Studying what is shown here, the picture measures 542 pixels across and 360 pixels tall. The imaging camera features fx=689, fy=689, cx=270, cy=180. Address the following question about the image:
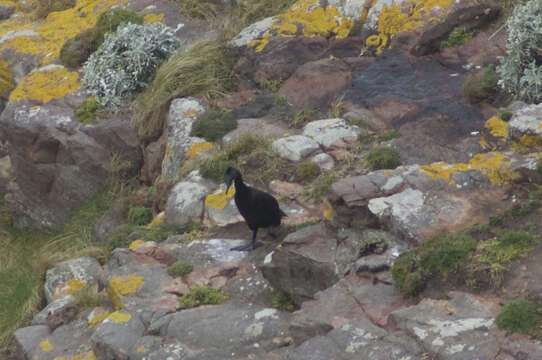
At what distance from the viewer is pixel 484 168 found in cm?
728

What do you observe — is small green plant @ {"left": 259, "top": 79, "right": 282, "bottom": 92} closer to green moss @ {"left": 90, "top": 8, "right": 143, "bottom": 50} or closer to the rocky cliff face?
the rocky cliff face

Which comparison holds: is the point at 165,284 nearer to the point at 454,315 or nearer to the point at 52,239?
the point at 454,315

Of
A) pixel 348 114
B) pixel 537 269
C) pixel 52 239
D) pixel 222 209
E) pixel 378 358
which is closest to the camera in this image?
pixel 378 358

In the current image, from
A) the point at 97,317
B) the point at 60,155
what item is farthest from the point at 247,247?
the point at 60,155

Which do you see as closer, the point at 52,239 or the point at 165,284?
the point at 165,284

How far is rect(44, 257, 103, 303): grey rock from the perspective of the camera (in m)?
8.52

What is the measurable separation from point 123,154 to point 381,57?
466 cm

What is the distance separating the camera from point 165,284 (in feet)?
23.3

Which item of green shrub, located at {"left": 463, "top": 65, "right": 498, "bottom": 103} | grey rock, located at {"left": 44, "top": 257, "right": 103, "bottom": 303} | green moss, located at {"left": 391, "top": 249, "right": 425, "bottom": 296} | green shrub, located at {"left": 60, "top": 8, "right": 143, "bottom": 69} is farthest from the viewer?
green shrub, located at {"left": 60, "top": 8, "right": 143, "bottom": 69}

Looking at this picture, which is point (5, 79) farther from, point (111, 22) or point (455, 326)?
point (455, 326)

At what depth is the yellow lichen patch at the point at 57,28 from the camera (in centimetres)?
1427

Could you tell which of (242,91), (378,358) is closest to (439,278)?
(378,358)

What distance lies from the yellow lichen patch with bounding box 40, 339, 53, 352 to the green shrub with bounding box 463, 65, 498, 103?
6.10 meters

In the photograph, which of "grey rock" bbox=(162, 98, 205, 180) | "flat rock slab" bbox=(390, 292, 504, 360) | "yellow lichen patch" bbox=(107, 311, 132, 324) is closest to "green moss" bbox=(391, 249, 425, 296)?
"flat rock slab" bbox=(390, 292, 504, 360)
